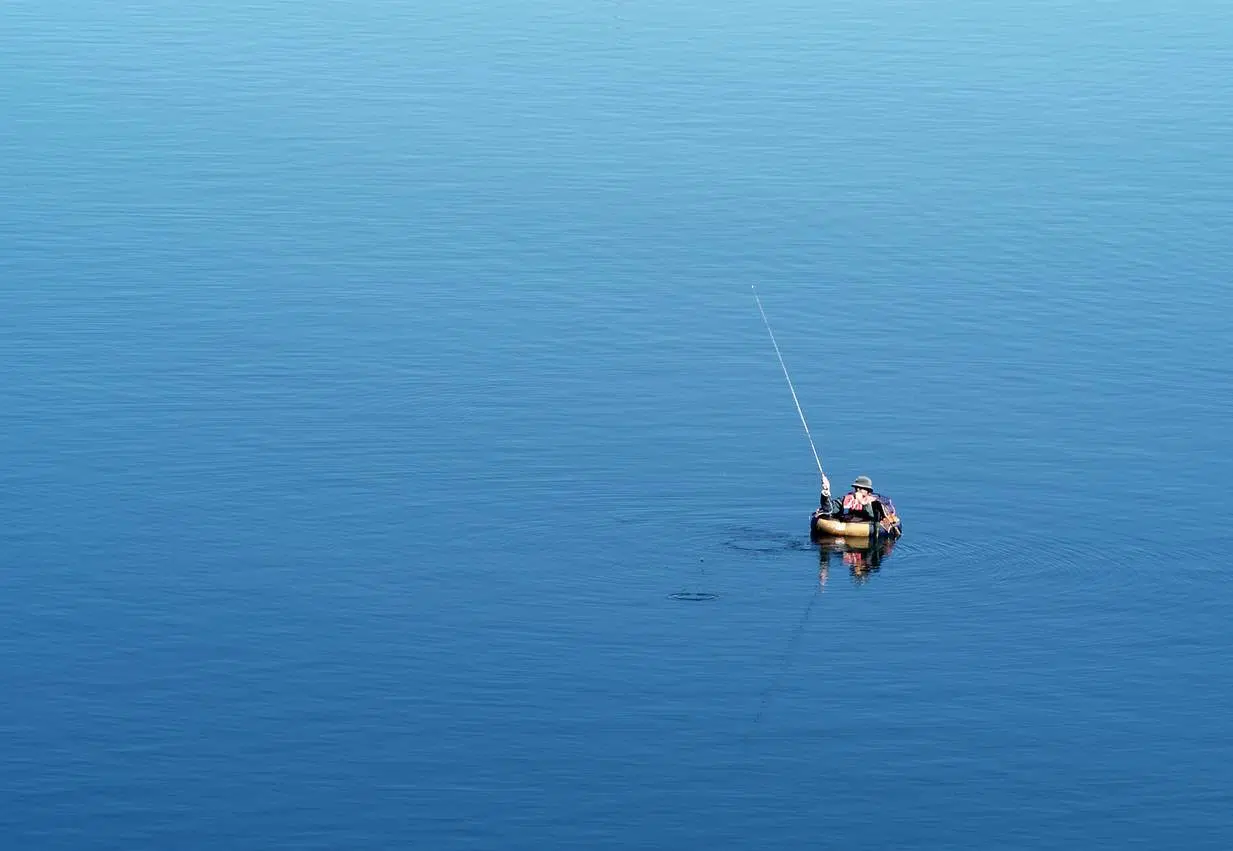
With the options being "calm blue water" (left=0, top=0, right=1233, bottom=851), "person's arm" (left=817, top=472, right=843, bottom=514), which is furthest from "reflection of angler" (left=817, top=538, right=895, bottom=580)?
"person's arm" (left=817, top=472, right=843, bottom=514)

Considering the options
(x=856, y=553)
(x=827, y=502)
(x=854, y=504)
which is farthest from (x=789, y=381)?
(x=854, y=504)

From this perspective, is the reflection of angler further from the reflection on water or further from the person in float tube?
the person in float tube

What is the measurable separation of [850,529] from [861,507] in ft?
2.06

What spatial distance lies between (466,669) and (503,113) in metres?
58.4

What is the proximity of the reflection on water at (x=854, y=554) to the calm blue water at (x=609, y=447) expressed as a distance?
0.21 metres

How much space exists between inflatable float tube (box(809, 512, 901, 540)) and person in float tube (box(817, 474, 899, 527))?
96 millimetres

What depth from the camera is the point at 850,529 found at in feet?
205

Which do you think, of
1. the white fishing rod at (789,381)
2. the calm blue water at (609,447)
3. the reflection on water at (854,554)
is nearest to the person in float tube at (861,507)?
the reflection on water at (854,554)

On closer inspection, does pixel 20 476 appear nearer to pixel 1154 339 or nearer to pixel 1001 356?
pixel 1001 356

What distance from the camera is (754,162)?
10300 centimetres

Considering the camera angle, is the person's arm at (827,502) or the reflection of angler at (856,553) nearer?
the reflection of angler at (856,553)

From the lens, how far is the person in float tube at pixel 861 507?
2456 inches

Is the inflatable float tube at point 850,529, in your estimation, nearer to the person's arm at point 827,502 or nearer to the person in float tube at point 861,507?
the person in float tube at point 861,507

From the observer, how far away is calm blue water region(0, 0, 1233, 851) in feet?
167
